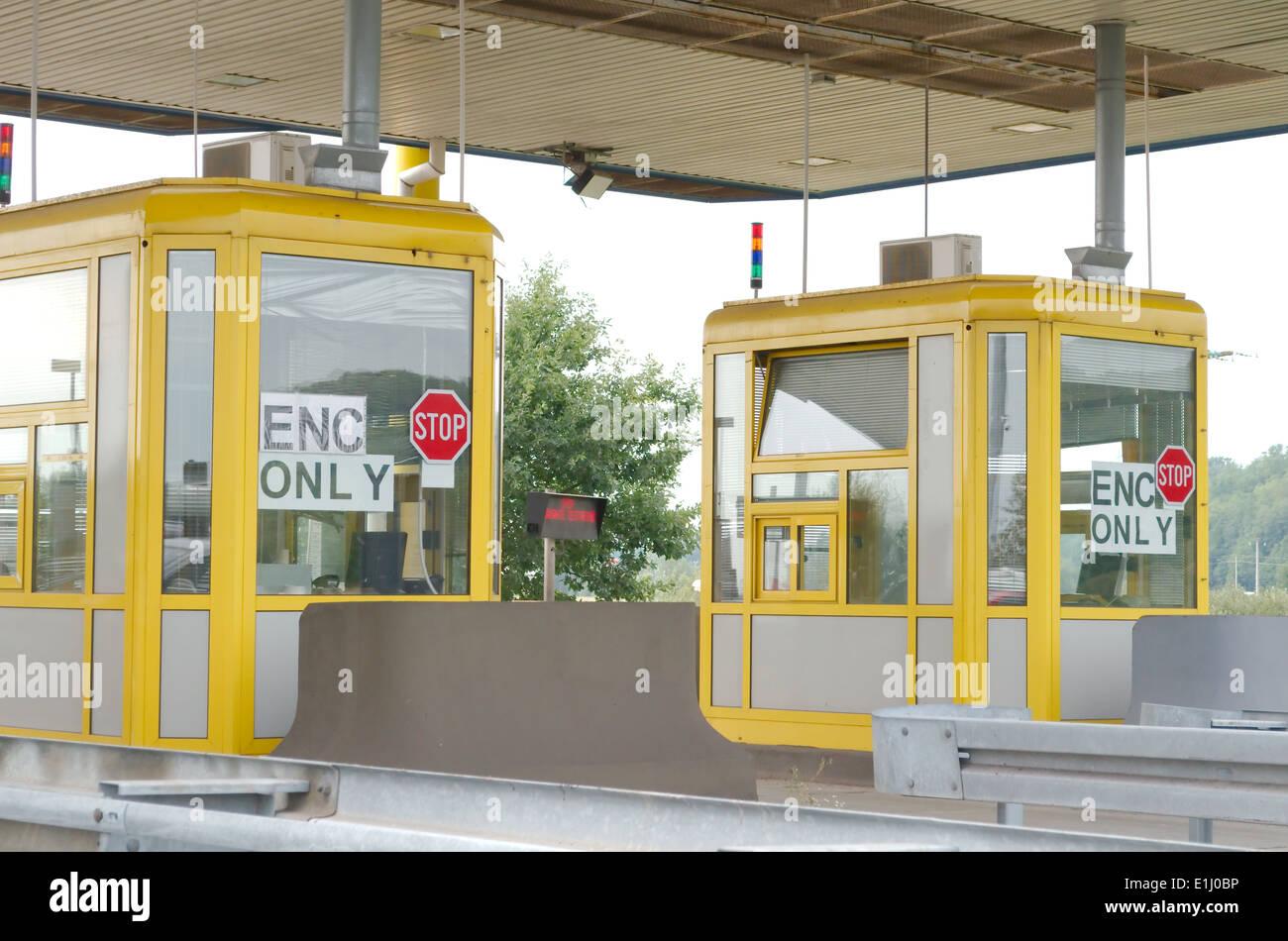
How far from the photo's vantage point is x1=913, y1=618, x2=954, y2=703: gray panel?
469 inches

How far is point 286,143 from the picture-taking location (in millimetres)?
9750

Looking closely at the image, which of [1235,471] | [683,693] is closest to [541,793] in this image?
[683,693]

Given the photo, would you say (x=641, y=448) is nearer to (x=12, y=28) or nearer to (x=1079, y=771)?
(x=12, y=28)

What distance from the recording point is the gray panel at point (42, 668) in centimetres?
930

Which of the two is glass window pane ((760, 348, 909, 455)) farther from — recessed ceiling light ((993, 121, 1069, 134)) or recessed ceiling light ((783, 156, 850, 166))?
recessed ceiling light ((783, 156, 850, 166))

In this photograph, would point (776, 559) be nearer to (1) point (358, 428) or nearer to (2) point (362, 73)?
(1) point (358, 428)

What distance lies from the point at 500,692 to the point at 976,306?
16.6ft

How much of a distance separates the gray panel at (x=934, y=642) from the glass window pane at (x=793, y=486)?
118cm

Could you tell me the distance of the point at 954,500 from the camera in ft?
39.1

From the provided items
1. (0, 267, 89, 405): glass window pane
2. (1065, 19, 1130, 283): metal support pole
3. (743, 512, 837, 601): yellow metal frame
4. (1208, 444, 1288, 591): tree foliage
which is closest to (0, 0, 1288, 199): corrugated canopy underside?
(1065, 19, 1130, 283): metal support pole

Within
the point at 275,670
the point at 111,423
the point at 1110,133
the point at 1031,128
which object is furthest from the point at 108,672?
the point at 1031,128

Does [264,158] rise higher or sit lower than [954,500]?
higher

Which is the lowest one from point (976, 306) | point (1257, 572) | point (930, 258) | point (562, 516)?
point (1257, 572)

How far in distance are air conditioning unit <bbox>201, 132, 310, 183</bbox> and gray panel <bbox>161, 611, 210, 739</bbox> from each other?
7.69 ft
